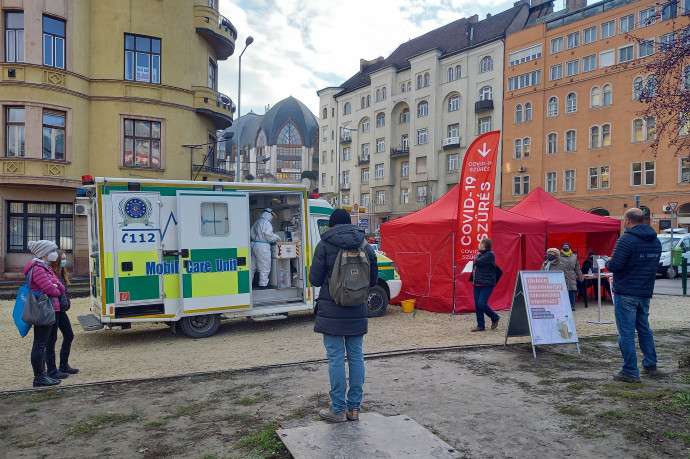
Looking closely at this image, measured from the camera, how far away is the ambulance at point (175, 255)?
9.09 m

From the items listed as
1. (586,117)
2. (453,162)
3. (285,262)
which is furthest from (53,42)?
(453,162)

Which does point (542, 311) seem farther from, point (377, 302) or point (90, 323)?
point (90, 323)

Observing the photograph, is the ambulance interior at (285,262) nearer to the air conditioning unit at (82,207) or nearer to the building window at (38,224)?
the air conditioning unit at (82,207)

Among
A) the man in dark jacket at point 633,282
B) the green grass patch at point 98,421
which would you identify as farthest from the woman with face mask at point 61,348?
the man in dark jacket at point 633,282

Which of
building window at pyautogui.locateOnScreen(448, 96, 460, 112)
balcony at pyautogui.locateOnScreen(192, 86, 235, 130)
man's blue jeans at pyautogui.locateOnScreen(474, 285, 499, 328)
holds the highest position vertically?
building window at pyautogui.locateOnScreen(448, 96, 460, 112)

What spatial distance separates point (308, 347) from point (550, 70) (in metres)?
41.3

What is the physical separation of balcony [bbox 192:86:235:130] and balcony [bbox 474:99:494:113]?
1063 inches

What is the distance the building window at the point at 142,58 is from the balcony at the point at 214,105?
78.5 inches

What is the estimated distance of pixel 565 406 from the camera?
217 inches

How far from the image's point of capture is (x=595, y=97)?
134ft

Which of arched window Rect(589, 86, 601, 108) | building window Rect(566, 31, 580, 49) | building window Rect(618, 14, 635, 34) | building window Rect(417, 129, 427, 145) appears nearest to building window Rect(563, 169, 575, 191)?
arched window Rect(589, 86, 601, 108)

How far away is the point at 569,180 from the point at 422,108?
17.8m

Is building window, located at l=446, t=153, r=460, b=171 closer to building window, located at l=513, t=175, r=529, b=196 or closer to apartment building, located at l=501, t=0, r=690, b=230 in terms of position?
apartment building, located at l=501, t=0, r=690, b=230

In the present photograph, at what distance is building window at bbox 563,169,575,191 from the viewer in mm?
42656
